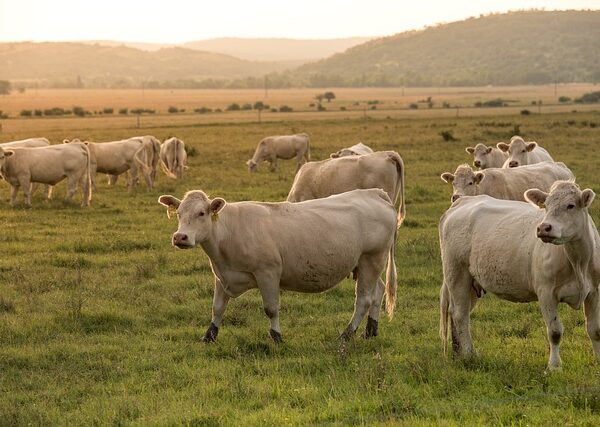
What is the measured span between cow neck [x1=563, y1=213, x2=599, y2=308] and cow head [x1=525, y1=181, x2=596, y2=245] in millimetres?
63

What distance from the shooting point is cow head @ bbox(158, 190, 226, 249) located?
935 centimetres

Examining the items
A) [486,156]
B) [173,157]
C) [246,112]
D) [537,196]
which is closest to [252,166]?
[173,157]

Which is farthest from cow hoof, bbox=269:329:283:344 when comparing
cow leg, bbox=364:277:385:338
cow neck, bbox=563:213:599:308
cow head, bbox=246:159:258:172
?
cow head, bbox=246:159:258:172

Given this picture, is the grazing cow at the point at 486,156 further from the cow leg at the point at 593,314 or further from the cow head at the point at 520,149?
the cow leg at the point at 593,314

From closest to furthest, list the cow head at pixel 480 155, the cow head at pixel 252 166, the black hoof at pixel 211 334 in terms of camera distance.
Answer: the black hoof at pixel 211 334 → the cow head at pixel 480 155 → the cow head at pixel 252 166

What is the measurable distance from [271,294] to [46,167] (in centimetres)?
1326

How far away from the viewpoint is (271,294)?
382 inches

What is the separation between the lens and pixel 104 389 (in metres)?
8.20

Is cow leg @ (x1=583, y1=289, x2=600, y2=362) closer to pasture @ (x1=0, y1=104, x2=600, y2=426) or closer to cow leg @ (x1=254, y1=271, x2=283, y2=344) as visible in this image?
pasture @ (x1=0, y1=104, x2=600, y2=426)

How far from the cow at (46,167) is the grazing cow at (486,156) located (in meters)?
9.37

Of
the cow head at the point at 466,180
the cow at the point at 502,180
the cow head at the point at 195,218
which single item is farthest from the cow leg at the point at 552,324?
the cow head at the point at 466,180

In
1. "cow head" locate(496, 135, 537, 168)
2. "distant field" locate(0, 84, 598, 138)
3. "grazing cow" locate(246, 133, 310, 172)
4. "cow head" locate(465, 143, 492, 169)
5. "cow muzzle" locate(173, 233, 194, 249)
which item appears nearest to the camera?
"cow muzzle" locate(173, 233, 194, 249)

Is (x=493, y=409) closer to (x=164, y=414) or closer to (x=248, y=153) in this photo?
(x=164, y=414)

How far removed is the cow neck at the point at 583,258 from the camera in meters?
7.79
